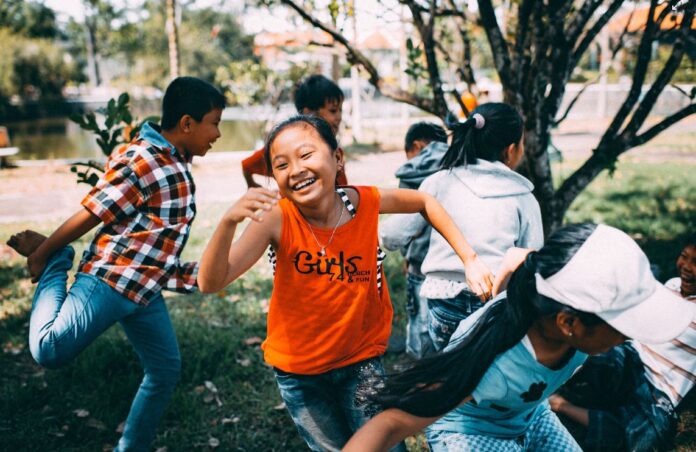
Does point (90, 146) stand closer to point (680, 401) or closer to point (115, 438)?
point (115, 438)

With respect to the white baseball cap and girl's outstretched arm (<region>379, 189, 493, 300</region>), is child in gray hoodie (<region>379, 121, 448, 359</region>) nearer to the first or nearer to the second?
girl's outstretched arm (<region>379, 189, 493, 300</region>)

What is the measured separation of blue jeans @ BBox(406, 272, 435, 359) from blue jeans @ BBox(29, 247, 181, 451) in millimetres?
1498

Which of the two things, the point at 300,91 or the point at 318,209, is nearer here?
the point at 318,209

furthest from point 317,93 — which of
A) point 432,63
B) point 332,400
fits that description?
point 332,400

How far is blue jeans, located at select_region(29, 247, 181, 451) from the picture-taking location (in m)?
2.48

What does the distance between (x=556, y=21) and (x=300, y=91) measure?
1.72 metres

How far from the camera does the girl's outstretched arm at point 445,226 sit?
2.23m

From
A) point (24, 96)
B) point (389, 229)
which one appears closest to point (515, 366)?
point (389, 229)

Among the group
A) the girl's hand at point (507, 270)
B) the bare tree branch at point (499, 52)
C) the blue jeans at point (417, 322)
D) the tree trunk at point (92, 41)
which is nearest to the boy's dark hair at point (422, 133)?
the bare tree branch at point (499, 52)

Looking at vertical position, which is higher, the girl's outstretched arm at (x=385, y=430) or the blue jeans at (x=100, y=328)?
the girl's outstretched arm at (x=385, y=430)

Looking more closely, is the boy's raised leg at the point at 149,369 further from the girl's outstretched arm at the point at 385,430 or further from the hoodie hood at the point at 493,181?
the hoodie hood at the point at 493,181

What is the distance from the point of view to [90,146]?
819 inches

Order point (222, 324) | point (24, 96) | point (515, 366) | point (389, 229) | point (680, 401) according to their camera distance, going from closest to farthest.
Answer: point (515, 366), point (680, 401), point (389, 229), point (222, 324), point (24, 96)

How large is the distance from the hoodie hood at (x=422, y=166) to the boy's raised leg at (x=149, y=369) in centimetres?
170
